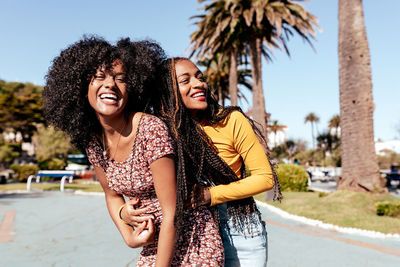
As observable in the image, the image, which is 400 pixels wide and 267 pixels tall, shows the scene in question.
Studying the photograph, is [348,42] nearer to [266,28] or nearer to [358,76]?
[358,76]

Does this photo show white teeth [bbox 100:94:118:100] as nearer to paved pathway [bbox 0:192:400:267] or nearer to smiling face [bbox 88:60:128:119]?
smiling face [bbox 88:60:128:119]

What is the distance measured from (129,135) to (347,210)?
27.8 feet

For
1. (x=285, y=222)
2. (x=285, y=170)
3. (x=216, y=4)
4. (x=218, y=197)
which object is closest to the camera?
(x=218, y=197)

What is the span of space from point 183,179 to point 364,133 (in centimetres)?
998

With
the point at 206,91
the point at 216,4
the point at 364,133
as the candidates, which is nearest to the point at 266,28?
the point at 216,4

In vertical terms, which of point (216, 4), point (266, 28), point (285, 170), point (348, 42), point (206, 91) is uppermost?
point (216, 4)

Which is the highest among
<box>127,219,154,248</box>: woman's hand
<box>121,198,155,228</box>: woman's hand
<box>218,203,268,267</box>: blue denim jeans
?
<box>121,198,155,228</box>: woman's hand

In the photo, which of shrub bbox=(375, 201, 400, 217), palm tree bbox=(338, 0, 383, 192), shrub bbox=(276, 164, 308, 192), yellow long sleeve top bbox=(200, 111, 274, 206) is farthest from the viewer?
shrub bbox=(276, 164, 308, 192)

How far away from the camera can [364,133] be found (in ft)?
33.4

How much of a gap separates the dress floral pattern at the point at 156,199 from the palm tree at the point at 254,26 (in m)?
15.3

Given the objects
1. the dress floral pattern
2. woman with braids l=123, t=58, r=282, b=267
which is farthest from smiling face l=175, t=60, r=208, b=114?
the dress floral pattern

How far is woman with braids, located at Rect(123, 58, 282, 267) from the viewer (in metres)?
1.65

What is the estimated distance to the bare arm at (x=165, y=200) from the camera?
1456mm

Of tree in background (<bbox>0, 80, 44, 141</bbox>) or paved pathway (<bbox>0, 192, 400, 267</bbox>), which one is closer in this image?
paved pathway (<bbox>0, 192, 400, 267</bbox>)
